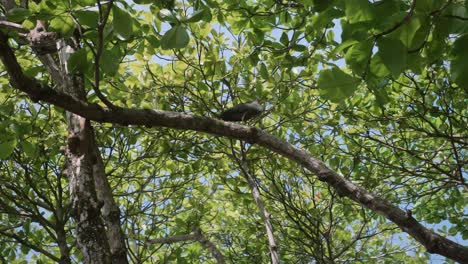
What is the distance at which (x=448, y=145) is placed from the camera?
219 inches

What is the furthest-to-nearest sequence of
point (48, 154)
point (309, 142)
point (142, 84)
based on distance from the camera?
point (309, 142) → point (48, 154) → point (142, 84)

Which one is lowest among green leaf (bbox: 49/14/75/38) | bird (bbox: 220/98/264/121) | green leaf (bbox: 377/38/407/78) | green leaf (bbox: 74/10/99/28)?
green leaf (bbox: 377/38/407/78)

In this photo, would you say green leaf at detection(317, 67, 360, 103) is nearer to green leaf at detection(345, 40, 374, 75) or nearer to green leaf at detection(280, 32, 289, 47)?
green leaf at detection(345, 40, 374, 75)

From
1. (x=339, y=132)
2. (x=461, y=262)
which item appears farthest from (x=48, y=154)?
(x=461, y=262)

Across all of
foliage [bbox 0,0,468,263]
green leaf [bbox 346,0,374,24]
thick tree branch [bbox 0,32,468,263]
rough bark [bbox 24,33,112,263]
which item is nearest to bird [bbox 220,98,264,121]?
foliage [bbox 0,0,468,263]

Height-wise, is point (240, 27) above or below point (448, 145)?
below

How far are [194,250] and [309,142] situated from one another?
2.83 m

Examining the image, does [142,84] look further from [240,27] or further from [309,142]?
[309,142]

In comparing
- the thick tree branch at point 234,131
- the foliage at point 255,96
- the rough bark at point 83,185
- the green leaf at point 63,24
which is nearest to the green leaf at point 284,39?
the foliage at point 255,96

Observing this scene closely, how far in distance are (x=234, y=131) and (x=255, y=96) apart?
1.94 metres

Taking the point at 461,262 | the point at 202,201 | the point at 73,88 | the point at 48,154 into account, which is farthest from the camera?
the point at 202,201

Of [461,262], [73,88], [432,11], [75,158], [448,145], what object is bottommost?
[461,262]

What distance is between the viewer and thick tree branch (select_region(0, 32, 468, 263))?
5.92 feet

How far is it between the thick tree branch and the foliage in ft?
0.59
